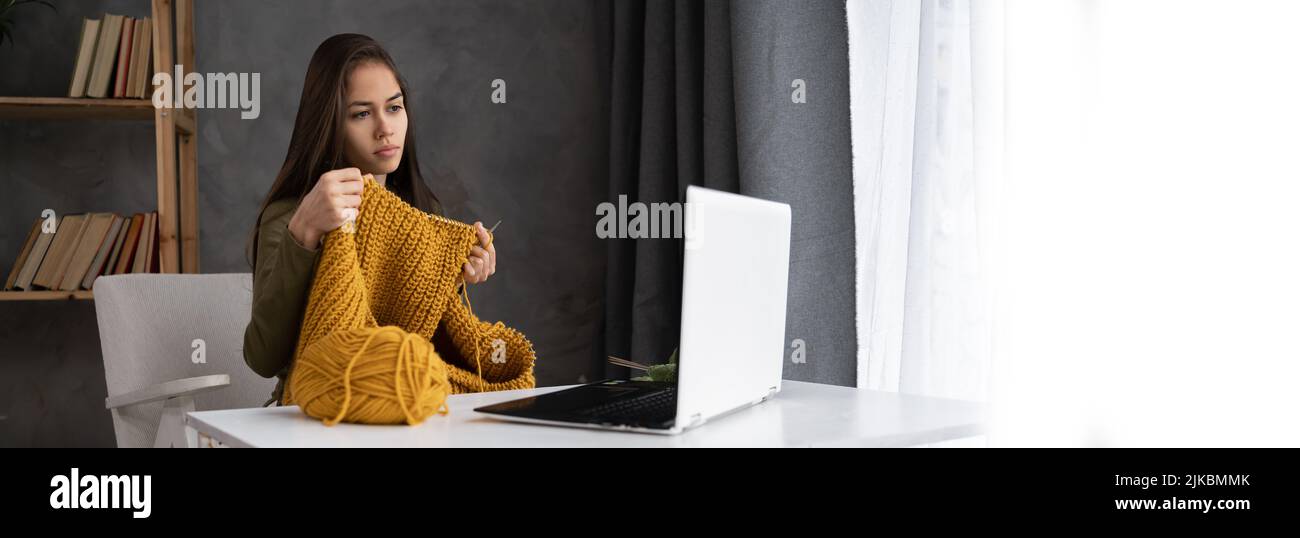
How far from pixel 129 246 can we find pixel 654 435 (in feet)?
5.94

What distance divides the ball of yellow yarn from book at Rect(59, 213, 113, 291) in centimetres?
159

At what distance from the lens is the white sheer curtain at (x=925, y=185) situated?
54.6 inches

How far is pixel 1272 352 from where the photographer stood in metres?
0.96

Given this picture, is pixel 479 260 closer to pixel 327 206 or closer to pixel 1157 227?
pixel 327 206

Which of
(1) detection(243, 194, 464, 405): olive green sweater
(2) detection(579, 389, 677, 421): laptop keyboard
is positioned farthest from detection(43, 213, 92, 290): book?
(2) detection(579, 389, 677, 421): laptop keyboard

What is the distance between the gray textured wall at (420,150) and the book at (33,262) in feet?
0.72

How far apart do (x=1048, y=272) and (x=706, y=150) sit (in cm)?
106

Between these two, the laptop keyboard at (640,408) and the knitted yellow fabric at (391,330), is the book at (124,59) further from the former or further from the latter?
the laptop keyboard at (640,408)

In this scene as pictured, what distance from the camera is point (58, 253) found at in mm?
2201

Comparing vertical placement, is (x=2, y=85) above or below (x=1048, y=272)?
above

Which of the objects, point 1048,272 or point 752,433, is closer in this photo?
point 752,433
